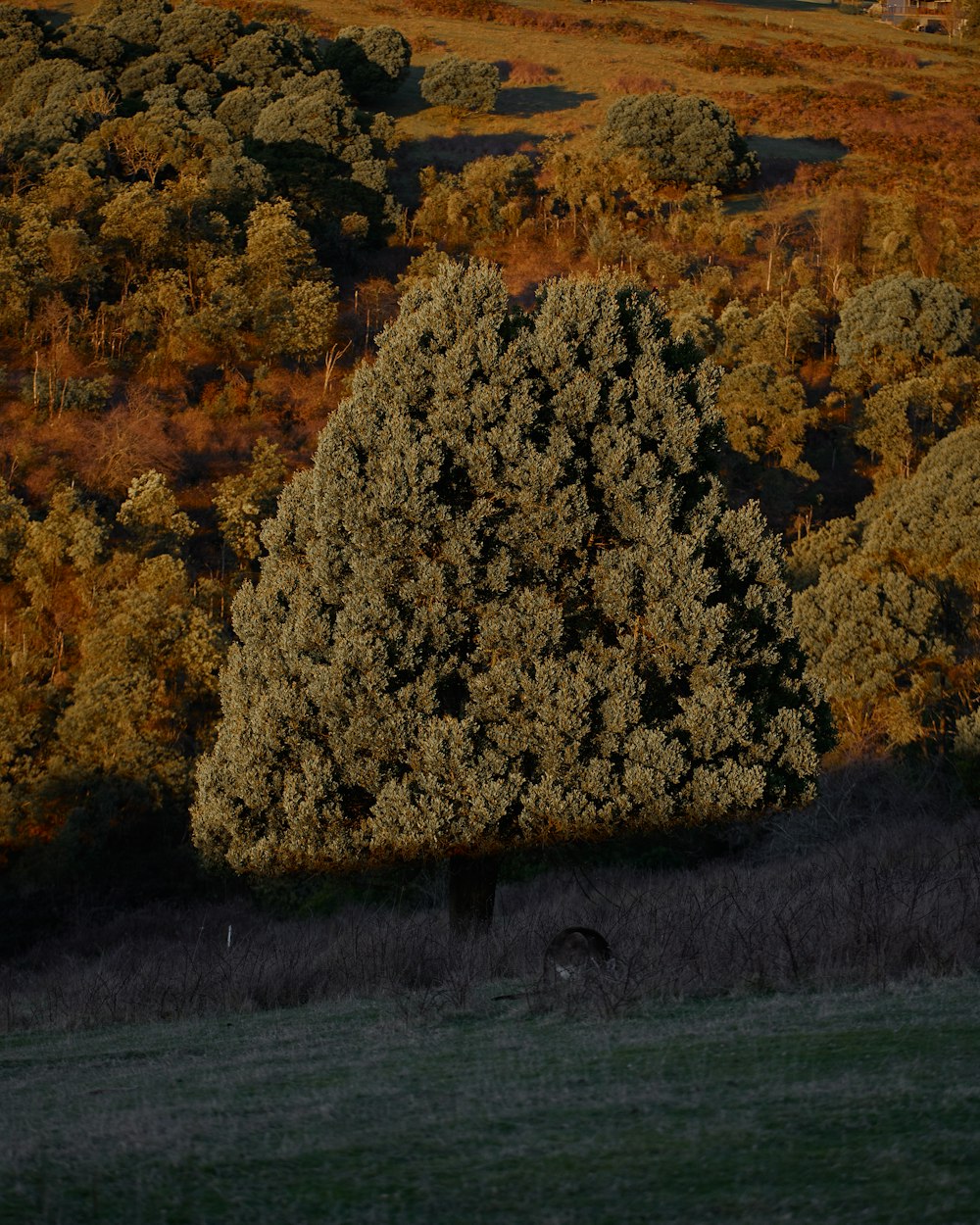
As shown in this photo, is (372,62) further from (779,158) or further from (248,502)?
(248,502)

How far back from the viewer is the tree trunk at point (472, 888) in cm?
1568

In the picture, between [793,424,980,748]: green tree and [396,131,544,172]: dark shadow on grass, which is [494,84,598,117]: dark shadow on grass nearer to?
[396,131,544,172]: dark shadow on grass

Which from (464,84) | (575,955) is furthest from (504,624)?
(464,84)

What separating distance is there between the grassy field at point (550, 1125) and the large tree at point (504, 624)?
21.2 feet

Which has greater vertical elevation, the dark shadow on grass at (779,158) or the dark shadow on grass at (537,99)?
the dark shadow on grass at (537,99)

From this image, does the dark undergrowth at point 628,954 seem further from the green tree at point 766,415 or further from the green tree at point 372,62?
the green tree at point 372,62

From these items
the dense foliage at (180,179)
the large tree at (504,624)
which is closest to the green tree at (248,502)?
the dense foliage at (180,179)

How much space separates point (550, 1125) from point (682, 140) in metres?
66.4

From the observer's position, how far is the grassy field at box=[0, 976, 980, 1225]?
4129 mm

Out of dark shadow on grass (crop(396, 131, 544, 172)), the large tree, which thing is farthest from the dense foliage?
the large tree

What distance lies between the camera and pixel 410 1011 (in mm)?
9398

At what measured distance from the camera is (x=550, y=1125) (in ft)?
17.0

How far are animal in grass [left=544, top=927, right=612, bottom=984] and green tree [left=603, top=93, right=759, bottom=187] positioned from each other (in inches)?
2381

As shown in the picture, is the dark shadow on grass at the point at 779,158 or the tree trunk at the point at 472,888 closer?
the tree trunk at the point at 472,888
